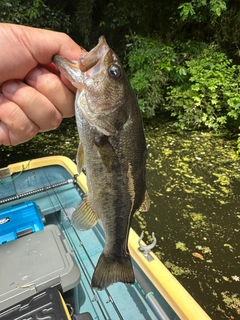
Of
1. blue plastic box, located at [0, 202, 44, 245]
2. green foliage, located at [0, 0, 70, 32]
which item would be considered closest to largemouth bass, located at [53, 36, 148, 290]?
blue plastic box, located at [0, 202, 44, 245]

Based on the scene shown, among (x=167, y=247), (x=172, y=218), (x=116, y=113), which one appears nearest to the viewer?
(x=116, y=113)

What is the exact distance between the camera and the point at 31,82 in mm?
1361

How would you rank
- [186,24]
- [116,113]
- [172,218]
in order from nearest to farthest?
[116,113]
[172,218]
[186,24]

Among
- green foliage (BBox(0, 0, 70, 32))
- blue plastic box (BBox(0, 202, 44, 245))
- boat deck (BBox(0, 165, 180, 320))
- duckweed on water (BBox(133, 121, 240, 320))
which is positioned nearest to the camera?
boat deck (BBox(0, 165, 180, 320))

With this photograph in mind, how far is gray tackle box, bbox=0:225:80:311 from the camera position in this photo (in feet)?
5.97

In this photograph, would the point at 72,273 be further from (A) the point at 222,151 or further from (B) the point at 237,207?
(A) the point at 222,151

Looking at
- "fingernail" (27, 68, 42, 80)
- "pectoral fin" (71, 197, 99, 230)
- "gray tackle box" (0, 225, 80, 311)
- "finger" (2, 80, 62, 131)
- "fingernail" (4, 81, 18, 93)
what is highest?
"fingernail" (27, 68, 42, 80)

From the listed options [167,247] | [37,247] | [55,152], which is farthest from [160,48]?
[37,247]

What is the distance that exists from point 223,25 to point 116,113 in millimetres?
7260

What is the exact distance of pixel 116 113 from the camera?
1252mm

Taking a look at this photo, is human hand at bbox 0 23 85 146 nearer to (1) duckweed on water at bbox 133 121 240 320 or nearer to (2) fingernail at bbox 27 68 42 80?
(2) fingernail at bbox 27 68 42 80

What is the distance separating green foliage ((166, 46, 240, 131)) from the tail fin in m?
5.52

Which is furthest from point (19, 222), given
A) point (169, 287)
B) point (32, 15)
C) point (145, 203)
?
point (32, 15)

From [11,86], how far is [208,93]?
19.9ft
